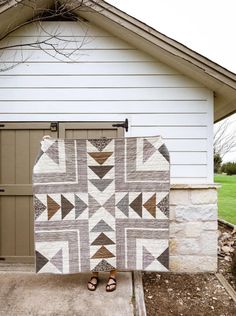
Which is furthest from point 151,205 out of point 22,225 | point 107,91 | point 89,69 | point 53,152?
point 89,69

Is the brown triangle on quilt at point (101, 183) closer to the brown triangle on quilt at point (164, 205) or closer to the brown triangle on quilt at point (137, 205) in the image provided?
the brown triangle on quilt at point (137, 205)

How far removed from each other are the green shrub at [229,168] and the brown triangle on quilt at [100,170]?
37348 millimetres

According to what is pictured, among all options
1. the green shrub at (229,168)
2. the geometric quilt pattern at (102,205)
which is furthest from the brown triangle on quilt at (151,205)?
the green shrub at (229,168)

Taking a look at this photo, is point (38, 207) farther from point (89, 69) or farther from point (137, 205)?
point (89, 69)

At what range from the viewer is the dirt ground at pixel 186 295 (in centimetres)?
372

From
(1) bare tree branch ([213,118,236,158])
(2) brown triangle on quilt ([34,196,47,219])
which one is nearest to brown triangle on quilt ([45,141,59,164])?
(2) brown triangle on quilt ([34,196,47,219])

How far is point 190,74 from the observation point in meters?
4.75

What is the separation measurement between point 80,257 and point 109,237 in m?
0.46

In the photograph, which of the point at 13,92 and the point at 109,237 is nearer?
the point at 109,237

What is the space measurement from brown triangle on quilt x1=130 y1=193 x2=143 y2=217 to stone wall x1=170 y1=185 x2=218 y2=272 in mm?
836

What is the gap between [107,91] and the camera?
4828 mm

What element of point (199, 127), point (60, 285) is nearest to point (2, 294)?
point (60, 285)

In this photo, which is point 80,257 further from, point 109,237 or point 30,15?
point 30,15

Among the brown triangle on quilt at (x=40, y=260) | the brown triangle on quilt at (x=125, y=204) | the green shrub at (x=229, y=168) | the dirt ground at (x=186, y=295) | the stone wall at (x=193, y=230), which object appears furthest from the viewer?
the green shrub at (x=229, y=168)
